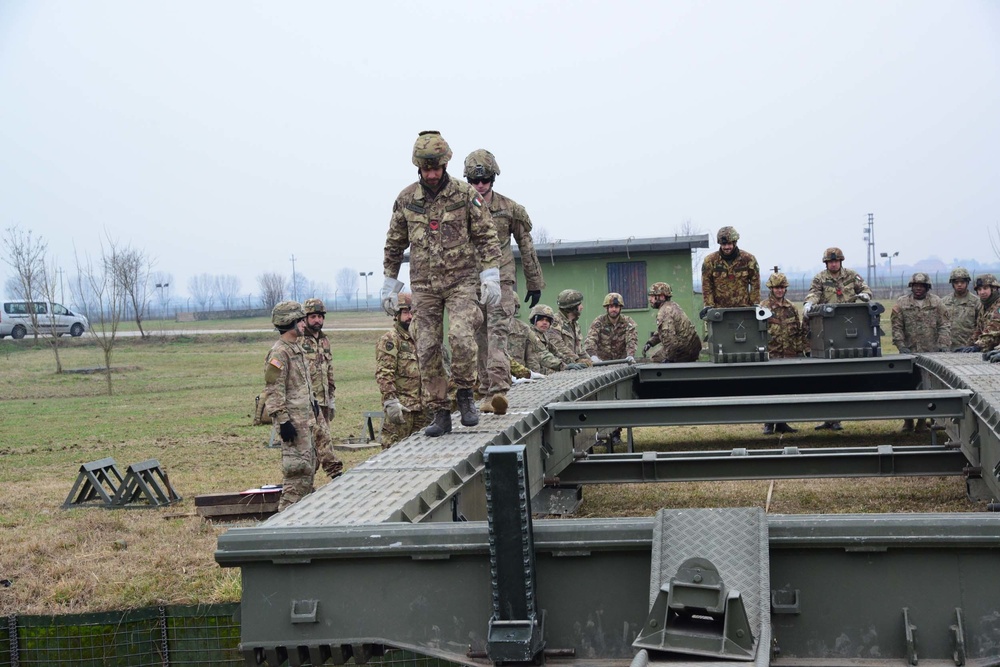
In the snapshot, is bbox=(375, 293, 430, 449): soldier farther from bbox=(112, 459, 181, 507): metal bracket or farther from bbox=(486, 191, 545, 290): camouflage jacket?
bbox=(112, 459, 181, 507): metal bracket

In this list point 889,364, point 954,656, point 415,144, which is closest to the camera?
point 954,656

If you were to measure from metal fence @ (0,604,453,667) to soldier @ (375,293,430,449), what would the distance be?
345 centimetres

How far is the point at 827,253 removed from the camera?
44.9ft

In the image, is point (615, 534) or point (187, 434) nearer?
point (615, 534)

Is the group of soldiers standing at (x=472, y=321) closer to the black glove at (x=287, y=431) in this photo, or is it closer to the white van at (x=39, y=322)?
the black glove at (x=287, y=431)

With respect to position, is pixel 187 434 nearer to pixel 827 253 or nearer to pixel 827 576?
pixel 827 253

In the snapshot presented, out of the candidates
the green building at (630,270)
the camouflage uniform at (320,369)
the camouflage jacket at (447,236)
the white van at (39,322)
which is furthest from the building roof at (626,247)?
the white van at (39,322)

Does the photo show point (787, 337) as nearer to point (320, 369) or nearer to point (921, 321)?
point (921, 321)

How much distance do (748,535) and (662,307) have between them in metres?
9.30

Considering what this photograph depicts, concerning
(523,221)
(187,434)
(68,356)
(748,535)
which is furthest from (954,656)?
(68,356)

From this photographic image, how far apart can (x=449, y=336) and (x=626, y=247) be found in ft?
54.5

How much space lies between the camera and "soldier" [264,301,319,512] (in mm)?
8984

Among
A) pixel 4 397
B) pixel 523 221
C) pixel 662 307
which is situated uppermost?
pixel 523 221

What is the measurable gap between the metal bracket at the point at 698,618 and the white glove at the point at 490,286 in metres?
3.34
